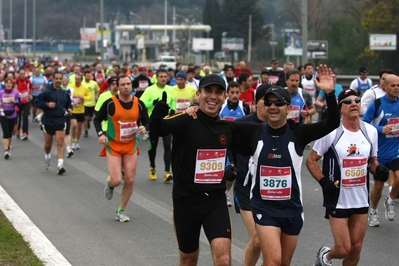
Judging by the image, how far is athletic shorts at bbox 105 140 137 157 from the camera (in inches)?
423

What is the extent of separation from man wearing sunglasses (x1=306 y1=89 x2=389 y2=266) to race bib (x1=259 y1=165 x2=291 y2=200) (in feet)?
2.99

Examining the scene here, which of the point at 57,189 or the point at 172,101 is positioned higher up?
the point at 172,101

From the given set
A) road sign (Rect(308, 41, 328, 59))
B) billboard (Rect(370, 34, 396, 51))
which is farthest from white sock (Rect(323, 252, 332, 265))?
billboard (Rect(370, 34, 396, 51))

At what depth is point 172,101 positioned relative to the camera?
46.6ft

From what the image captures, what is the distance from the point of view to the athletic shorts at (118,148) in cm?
1075

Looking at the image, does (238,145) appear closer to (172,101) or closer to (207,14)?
(172,101)

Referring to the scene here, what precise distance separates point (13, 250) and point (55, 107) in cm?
758

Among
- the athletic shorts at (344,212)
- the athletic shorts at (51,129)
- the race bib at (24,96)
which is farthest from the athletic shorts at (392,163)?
the race bib at (24,96)

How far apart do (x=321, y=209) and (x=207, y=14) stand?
4510 inches

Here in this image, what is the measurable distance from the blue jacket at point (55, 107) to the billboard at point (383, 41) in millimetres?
24385

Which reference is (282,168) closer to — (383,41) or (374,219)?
(374,219)

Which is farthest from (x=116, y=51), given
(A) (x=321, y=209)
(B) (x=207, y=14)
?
(A) (x=321, y=209)

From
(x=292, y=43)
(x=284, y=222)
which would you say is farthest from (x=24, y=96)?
(x=292, y=43)

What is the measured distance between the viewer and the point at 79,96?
2014 centimetres
